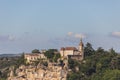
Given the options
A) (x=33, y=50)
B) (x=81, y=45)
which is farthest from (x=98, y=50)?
(x=33, y=50)

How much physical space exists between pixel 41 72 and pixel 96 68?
9627 mm

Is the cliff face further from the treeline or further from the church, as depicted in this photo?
the church

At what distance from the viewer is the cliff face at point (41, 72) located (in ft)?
279

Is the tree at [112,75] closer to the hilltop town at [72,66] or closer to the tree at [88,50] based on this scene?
the hilltop town at [72,66]

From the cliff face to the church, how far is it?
17.5 feet

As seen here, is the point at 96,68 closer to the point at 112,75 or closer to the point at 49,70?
the point at 112,75

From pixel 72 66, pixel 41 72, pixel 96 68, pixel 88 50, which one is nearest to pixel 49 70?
pixel 41 72

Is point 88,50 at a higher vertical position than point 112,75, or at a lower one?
higher

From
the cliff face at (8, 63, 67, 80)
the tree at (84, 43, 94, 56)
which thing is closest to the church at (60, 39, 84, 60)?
the tree at (84, 43, 94, 56)

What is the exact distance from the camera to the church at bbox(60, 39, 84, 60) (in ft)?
299

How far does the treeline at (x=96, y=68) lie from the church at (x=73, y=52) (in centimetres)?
174

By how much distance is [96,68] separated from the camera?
85.8 m

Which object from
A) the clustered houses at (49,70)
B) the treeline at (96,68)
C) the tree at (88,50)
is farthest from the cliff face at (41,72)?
the tree at (88,50)

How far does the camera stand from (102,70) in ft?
280
